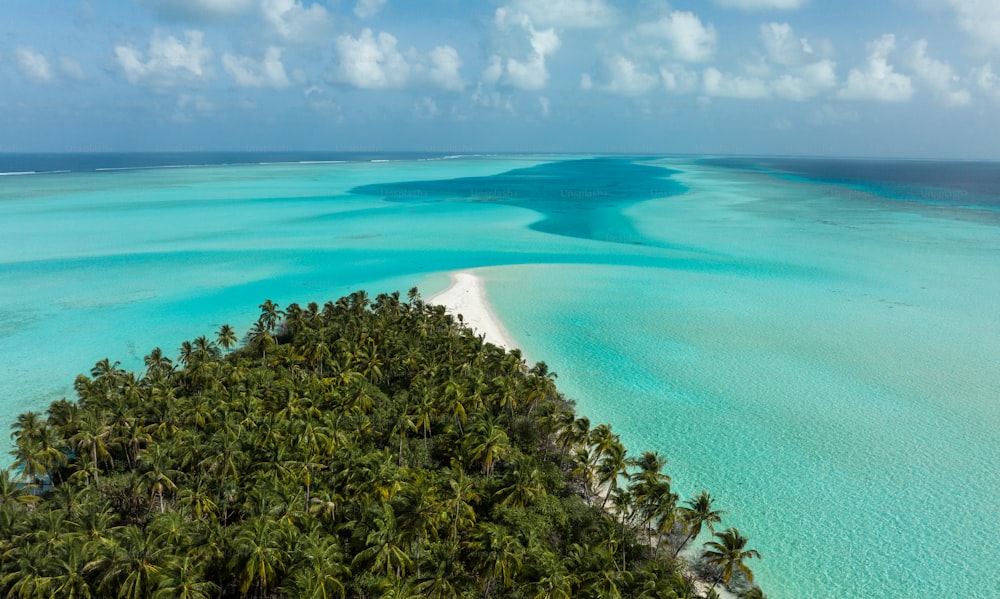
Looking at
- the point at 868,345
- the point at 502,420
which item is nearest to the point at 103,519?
the point at 502,420

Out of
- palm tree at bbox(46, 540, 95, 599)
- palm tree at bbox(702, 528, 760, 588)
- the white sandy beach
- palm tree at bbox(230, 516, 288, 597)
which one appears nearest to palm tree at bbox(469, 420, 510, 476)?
palm tree at bbox(702, 528, 760, 588)

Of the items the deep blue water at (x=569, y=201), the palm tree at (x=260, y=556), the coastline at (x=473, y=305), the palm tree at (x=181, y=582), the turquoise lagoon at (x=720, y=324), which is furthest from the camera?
the deep blue water at (x=569, y=201)

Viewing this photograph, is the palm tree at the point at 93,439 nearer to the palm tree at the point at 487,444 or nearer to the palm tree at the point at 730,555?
the palm tree at the point at 487,444

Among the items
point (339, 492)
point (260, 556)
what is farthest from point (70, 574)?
point (339, 492)

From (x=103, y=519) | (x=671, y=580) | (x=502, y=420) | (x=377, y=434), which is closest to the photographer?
(x=671, y=580)

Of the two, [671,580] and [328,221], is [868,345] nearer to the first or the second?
[671,580]

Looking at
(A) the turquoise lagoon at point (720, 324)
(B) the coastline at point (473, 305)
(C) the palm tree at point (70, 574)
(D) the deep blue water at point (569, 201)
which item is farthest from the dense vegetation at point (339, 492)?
(D) the deep blue water at point (569, 201)
